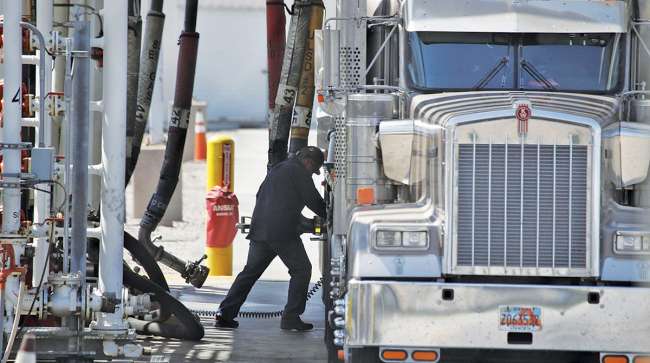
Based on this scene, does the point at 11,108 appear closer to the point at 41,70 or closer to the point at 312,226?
the point at 41,70

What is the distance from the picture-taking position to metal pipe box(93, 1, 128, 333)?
1019 cm

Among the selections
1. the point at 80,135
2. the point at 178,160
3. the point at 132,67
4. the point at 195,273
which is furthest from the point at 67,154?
the point at 178,160

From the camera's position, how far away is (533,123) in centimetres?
863

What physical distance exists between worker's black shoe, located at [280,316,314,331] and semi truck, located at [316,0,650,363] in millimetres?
2943

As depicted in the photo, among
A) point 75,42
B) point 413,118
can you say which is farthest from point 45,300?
point 413,118

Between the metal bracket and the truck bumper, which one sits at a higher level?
the metal bracket

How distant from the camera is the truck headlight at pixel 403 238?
8.62 m

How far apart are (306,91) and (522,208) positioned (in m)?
4.88

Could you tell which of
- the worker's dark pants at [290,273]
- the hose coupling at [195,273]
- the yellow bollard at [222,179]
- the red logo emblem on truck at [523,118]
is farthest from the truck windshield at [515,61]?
the yellow bollard at [222,179]

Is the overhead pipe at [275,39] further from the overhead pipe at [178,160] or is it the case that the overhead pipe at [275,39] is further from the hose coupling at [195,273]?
the hose coupling at [195,273]

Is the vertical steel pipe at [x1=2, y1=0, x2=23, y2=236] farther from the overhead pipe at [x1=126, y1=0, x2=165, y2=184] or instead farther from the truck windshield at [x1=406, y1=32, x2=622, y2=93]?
the overhead pipe at [x1=126, y1=0, x2=165, y2=184]

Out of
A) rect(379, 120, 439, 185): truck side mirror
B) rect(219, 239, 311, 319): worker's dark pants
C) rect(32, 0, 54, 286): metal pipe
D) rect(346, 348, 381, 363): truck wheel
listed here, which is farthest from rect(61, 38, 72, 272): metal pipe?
rect(219, 239, 311, 319): worker's dark pants

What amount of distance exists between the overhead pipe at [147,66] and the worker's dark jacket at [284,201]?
1914 millimetres

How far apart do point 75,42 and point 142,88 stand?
4.10 meters
